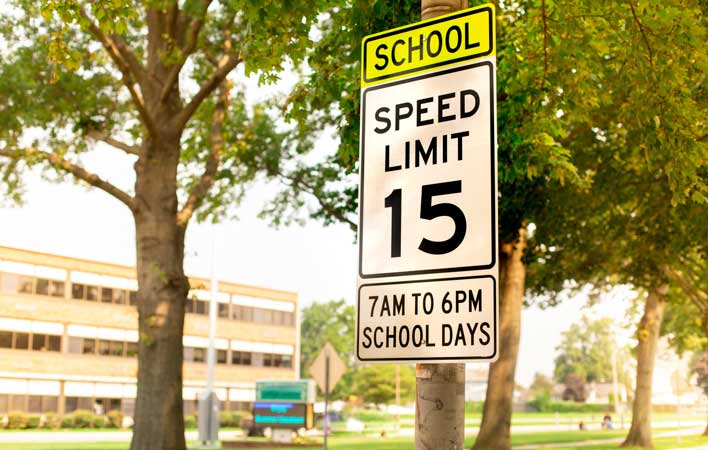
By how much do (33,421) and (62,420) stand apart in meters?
2.38

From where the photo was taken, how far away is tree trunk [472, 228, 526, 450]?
2238 centimetres

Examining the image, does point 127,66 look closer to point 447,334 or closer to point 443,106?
point 443,106

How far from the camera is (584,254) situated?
24.8 m

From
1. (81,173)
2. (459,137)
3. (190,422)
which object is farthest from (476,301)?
(190,422)

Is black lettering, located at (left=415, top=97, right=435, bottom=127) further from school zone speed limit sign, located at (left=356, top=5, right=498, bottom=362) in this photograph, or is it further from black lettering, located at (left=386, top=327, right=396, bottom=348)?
black lettering, located at (left=386, top=327, right=396, bottom=348)

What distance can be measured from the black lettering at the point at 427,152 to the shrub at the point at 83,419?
6075 cm

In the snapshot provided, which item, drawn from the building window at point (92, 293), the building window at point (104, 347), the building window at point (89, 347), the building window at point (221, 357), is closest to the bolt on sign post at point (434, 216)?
the building window at point (89, 347)

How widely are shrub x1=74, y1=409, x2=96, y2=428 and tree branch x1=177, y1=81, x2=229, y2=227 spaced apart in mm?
43027

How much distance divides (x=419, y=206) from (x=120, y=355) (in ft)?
219

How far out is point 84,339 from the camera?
2566 inches

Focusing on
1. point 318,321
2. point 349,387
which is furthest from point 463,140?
point 318,321

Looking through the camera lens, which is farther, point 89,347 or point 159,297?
point 89,347

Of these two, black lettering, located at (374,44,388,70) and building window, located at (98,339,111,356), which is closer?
black lettering, located at (374,44,388,70)

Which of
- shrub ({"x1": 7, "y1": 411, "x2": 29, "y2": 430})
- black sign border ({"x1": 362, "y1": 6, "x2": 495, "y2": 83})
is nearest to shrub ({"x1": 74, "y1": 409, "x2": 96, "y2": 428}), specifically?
shrub ({"x1": 7, "y1": 411, "x2": 29, "y2": 430})
